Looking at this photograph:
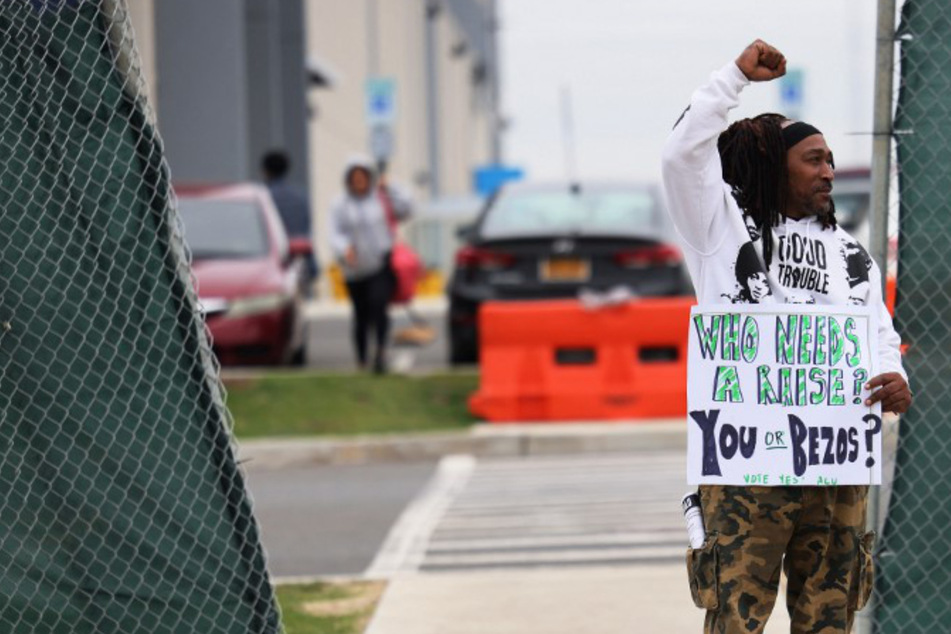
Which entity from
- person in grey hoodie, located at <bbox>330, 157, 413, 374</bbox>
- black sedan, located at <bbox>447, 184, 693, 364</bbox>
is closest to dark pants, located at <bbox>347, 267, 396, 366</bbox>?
person in grey hoodie, located at <bbox>330, 157, 413, 374</bbox>

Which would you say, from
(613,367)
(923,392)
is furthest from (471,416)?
(923,392)

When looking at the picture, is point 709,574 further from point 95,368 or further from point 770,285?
point 95,368

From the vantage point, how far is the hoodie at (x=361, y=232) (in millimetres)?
14586

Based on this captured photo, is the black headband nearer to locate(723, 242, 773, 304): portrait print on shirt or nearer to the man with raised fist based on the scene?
the man with raised fist

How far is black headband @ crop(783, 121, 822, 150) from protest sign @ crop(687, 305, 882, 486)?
42cm

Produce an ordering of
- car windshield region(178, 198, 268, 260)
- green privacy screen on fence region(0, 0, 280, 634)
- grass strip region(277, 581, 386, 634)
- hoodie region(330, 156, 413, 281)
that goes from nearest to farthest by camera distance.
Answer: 1. green privacy screen on fence region(0, 0, 280, 634)
2. grass strip region(277, 581, 386, 634)
3. hoodie region(330, 156, 413, 281)
4. car windshield region(178, 198, 268, 260)

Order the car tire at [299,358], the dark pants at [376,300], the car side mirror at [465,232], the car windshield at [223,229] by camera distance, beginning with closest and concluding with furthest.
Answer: the car side mirror at [465,232], the dark pants at [376,300], the car windshield at [223,229], the car tire at [299,358]

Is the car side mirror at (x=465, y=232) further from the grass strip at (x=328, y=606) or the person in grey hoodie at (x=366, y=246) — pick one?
the grass strip at (x=328, y=606)

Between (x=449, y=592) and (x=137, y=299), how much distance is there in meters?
2.39

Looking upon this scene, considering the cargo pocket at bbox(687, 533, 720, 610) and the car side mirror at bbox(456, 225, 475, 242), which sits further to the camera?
the car side mirror at bbox(456, 225, 475, 242)

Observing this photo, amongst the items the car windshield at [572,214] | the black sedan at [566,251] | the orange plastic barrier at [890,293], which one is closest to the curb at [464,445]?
the black sedan at [566,251]

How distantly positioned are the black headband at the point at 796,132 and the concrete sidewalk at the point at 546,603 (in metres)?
Result: 2.51

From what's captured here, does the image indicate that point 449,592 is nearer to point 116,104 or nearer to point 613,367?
point 116,104

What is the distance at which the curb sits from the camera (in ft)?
43.2
